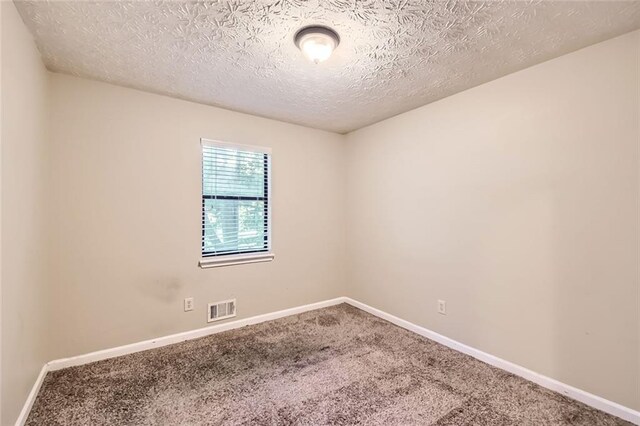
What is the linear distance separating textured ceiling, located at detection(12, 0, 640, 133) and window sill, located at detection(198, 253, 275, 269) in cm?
A: 164

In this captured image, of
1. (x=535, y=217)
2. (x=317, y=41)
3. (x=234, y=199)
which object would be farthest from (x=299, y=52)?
(x=535, y=217)

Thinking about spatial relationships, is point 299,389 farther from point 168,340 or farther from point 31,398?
point 31,398

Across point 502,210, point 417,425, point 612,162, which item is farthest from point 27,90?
point 612,162

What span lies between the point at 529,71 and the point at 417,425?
2.63 metres

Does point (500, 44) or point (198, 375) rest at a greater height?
point (500, 44)

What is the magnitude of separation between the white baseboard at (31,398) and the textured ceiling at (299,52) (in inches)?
91.0

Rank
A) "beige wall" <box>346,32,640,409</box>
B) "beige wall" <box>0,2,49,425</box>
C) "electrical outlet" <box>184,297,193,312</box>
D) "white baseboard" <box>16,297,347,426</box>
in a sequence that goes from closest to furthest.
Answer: "beige wall" <box>0,2,49,425</box> < "beige wall" <box>346,32,640,409</box> < "white baseboard" <box>16,297,347,426</box> < "electrical outlet" <box>184,297,193,312</box>

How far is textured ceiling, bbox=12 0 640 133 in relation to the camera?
158 cm

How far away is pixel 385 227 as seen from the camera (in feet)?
11.4

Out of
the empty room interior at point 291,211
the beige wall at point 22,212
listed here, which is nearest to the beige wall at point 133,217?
the empty room interior at point 291,211

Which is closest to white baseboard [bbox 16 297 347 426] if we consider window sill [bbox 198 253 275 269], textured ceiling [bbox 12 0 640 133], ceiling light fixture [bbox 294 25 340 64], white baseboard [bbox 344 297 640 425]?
window sill [bbox 198 253 275 269]

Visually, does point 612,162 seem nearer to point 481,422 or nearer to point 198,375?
point 481,422

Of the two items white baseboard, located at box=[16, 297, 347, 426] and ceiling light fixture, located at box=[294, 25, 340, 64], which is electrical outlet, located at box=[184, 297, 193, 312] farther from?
ceiling light fixture, located at box=[294, 25, 340, 64]

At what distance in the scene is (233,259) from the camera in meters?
3.14
